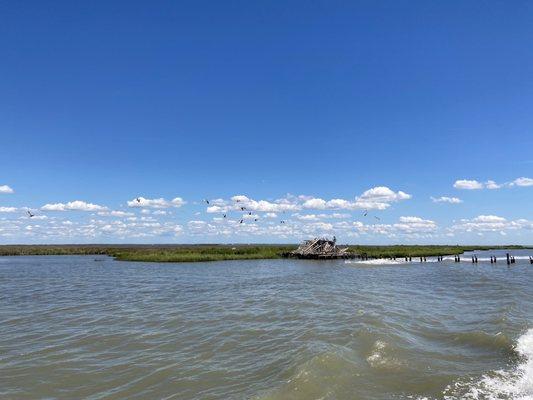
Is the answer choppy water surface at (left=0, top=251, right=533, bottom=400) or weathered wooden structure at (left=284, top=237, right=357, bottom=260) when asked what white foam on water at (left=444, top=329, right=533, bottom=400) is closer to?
choppy water surface at (left=0, top=251, right=533, bottom=400)

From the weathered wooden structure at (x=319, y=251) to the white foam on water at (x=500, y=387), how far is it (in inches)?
2567

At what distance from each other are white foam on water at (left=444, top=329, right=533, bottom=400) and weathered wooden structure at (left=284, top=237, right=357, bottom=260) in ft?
214

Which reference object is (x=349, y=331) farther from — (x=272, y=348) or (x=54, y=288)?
(x=54, y=288)

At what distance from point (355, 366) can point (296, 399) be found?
11.1 ft

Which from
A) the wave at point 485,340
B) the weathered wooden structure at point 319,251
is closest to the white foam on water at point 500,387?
the wave at point 485,340

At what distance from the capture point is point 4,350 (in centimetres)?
1534

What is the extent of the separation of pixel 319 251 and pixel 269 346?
6400cm

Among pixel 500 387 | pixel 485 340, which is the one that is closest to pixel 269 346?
pixel 500 387

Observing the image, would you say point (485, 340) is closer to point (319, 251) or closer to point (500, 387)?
point (500, 387)

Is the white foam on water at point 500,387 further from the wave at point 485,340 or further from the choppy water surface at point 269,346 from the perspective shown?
the wave at point 485,340

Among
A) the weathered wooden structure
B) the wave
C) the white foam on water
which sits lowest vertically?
the white foam on water

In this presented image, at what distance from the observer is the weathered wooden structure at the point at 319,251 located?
78062mm

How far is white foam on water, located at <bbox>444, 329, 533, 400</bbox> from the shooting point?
10391 millimetres

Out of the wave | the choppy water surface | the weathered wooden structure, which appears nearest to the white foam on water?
the choppy water surface
